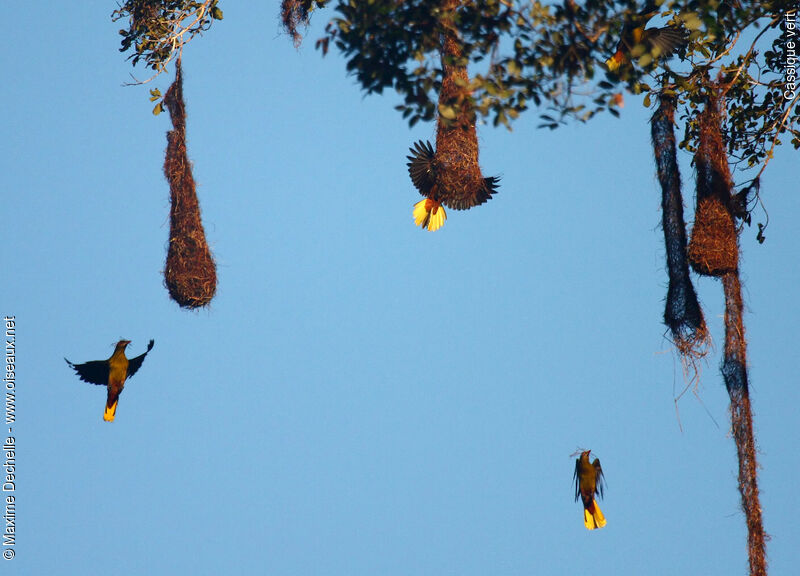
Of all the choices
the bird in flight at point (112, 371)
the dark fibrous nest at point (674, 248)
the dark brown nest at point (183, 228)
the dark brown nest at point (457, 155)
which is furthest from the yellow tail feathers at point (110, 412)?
the dark fibrous nest at point (674, 248)

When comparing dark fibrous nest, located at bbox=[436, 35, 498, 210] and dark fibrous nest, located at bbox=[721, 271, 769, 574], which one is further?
dark fibrous nest, located at bbox=[436, 35, 498, 210]

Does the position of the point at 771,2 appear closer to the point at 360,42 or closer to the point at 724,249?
the point at 724,249

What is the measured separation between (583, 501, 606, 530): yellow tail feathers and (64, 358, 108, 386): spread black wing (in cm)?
330

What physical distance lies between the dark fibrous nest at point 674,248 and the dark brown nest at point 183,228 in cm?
281

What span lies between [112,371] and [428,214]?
239cm

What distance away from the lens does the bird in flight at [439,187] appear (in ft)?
23.0

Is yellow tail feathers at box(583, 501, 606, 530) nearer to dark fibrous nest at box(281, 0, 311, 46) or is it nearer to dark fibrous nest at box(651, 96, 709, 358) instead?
dark fibrous nest at box(651, 96, 709, 358)

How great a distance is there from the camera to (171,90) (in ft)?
23.4

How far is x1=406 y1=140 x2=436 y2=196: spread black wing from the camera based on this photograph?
7621 mm

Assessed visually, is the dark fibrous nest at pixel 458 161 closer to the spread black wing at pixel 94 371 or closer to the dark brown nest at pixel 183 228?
the dark brown nest at pixel 183 228

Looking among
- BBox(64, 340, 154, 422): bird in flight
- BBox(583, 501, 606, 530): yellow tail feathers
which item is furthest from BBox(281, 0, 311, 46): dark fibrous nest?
BBox(583, 501, 606, 530): yellow tail feathers

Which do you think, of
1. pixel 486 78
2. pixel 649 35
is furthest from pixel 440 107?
pixel 649 35

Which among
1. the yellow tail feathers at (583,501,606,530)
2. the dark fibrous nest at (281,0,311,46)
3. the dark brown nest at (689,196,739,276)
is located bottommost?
the yellow tail feathers at (583,501,606,530)

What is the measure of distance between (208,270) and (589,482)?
2.79m
